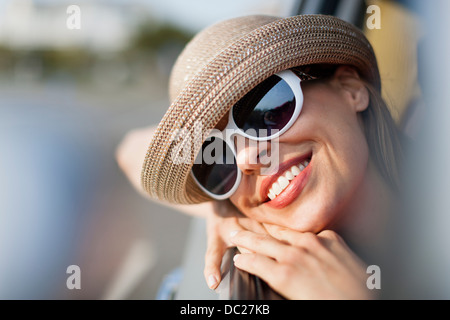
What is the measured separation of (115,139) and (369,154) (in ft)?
8.13

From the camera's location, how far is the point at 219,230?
56.7 inches

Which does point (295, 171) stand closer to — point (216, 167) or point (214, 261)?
point (216, 167)

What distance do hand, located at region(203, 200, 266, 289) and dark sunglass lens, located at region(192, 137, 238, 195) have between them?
6.3 inches

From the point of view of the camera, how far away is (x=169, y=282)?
1.91 m

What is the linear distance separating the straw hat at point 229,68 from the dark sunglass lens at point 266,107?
0.18 ft

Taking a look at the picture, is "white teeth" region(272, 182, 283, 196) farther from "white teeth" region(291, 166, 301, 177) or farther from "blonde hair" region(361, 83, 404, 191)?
"blonde hair" region(361, 83, 404, 191)

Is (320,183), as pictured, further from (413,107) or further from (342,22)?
(413,107)

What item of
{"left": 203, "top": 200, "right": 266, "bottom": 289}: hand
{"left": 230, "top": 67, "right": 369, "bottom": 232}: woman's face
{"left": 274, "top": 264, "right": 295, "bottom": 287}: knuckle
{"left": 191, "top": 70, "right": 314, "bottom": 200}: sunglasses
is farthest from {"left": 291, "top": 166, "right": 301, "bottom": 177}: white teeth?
{"left": 274, "top": 264, "right": 295, "bottom": 287}: knuckle

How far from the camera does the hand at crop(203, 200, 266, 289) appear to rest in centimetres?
116

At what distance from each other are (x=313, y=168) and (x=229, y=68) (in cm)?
38

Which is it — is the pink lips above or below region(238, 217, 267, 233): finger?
above

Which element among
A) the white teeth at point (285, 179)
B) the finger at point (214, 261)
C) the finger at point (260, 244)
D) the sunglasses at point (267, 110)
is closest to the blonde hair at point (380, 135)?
the sunglasses at point (267, 110)

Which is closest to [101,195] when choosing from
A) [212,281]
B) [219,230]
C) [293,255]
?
[219,230]
